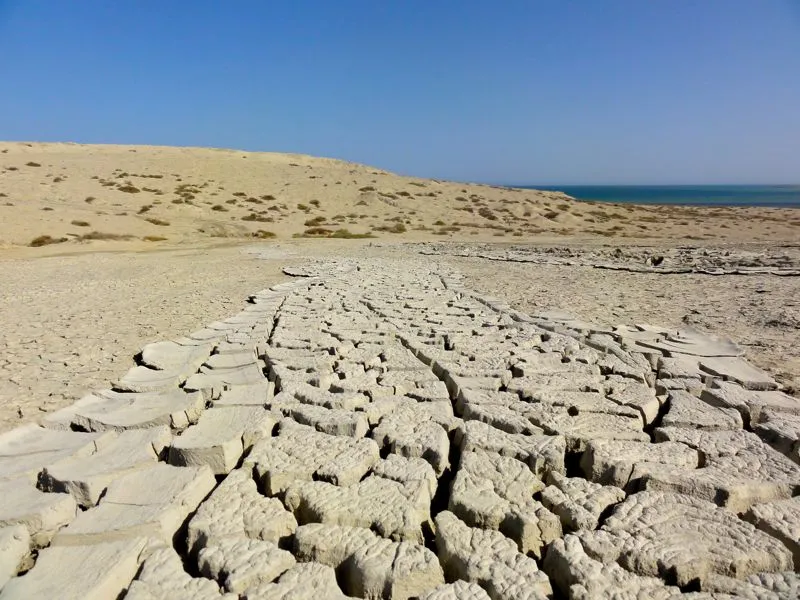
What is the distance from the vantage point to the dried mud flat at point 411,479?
179 cm

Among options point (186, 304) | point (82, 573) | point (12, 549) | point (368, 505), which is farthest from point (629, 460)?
point (186, 304)

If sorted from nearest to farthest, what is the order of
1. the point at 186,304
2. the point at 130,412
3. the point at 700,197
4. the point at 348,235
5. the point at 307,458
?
the point at 307,458, the point at 130,412, the point at 186,304, the point at 348,235, the point at 700,197

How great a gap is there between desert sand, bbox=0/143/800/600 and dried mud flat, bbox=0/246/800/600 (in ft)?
0.03

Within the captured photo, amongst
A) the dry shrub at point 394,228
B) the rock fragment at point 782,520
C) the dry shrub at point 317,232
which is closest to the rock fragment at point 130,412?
the rock fragment at point 782,520

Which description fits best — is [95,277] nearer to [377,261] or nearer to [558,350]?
[377,261]

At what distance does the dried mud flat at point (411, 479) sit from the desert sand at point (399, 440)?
10mm

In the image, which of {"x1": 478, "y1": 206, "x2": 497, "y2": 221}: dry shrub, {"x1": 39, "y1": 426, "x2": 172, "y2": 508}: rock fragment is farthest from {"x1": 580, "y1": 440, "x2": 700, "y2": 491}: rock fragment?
{"x1": 478, "y1": 206, "x2": 497, "y2": 221}: dry shrub

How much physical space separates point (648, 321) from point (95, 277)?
713 centimetres

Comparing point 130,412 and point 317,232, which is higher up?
point 130,412

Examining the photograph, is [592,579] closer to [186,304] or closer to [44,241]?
[186,304]

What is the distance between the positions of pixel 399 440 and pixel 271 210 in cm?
1718

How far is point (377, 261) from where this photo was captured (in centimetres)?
963

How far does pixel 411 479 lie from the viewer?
2.28m

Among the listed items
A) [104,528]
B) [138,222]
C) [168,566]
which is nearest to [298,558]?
[168,566]
